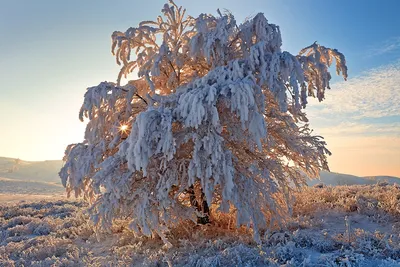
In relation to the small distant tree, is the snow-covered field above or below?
below

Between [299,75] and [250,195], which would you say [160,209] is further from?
[299,75]

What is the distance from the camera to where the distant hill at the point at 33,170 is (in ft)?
254

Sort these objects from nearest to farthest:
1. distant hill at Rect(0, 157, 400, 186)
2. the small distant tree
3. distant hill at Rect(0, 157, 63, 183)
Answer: the small distant tree, distant hill at Rect(0, 157, 400, 186), distant hill at Rect(0, 157, 63, 183)

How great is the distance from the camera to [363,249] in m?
6.36

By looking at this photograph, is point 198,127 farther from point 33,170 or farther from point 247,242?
point 33,170

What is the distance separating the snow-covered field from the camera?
635 cm

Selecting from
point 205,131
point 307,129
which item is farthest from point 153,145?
point 307,129

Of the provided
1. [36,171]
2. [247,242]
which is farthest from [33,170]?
[247,242]

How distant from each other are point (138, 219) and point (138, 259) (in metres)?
1.06

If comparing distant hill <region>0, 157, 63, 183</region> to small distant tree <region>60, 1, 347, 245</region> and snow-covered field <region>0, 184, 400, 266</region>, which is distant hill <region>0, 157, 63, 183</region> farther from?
small distant tree <region>60, 1, 347, 245</region>

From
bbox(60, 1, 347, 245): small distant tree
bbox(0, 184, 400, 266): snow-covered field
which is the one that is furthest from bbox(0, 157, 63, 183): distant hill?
bbox(60, 1, 347, 245): small distant tree

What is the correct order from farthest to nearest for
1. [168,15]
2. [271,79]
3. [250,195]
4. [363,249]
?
[168,15] → [250,195] → [271,79] → [363,249]

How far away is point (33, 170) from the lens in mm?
85375

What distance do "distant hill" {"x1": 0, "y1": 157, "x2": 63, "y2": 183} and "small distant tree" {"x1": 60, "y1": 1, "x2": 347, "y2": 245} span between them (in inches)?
2916
